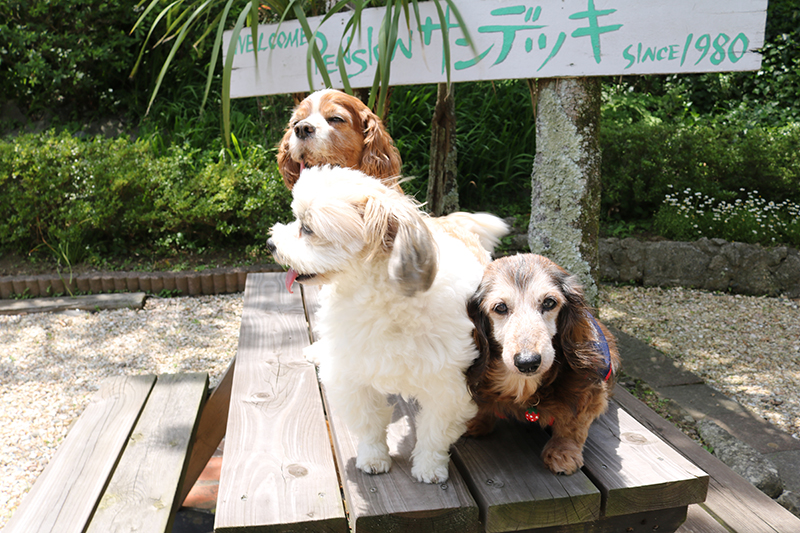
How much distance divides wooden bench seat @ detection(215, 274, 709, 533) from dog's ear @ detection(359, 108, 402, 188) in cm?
103

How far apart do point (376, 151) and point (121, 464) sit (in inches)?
57.5

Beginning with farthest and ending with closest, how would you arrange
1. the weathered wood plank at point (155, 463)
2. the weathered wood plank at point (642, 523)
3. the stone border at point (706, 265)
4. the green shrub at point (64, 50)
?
the green shrub at point (64, 50) → the stone border at point (706, 265) → the weathered wood plank at point (155, 463) → the weathered wood plank at point (642, 523)

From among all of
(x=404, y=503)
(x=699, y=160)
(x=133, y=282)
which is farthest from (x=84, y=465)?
(x=699, y=160)

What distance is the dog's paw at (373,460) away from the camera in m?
1.46

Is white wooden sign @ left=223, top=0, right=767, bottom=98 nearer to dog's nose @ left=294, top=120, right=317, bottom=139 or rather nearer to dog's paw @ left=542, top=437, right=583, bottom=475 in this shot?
dog's nose @ left=294, top=120, right=317, bottom=139

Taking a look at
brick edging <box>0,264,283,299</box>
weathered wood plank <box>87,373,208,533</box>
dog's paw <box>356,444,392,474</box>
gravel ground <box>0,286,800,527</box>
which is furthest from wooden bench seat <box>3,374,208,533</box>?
brick edging <box>0,264,283,299</box>

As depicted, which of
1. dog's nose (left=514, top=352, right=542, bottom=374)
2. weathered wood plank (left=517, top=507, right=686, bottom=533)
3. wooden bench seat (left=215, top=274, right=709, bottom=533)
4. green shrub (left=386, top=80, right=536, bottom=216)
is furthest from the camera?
green shrub (left=386, top=80, right=536, bottom=216)

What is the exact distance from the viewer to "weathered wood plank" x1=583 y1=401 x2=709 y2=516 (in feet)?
4.50

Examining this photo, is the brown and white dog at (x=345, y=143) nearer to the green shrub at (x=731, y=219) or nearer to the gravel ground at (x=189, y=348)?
the gravel ground at (x=189, y=348)

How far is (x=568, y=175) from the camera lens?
8.84ft

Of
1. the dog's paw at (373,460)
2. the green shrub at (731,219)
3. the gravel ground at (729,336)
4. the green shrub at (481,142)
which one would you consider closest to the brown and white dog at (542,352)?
the dog's paw at (373,460)

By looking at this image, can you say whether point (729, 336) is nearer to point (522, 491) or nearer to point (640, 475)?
point (640, 475)

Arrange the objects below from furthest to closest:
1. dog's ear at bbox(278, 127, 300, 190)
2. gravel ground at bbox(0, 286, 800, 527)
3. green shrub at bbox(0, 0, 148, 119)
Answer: green shrub at bbox(0, 0, 148, 119), gravel ground at bbox(0, 286, 800, 527), dog's ear at bbox(278, 127, 300, 190)

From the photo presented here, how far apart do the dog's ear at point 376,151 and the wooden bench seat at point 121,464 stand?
3.87 feet
